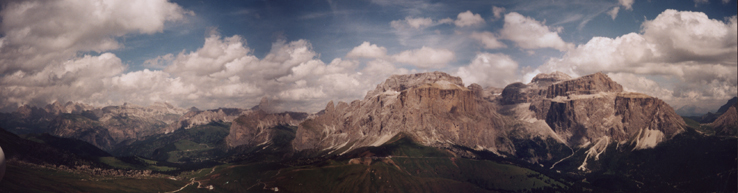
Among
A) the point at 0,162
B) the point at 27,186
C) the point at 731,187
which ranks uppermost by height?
the point at 0,162

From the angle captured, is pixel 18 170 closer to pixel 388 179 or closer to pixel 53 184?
pixel 53 184

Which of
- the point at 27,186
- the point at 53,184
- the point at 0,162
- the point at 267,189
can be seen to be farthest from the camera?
the point at 267,189

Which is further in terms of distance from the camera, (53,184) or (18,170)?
(18,170)

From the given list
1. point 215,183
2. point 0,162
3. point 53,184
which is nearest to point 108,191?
point 53,184

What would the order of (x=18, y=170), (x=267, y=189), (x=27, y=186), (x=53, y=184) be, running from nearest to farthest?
(x=27, y=186)
(x=53, y=184)
(x=18, y=170)
(x=267, y=189)

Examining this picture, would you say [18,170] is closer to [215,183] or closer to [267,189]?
[215,183]

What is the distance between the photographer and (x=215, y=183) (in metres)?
197

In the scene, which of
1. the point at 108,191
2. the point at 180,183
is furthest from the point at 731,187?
the point at 108,191

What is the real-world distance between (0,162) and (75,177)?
172 m

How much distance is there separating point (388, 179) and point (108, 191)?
121105 millimetres

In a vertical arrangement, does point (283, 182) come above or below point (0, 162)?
below

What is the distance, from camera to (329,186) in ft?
609

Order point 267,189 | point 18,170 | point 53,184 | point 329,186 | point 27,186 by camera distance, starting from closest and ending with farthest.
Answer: point 27,186, point 53,184, point 18,170, point 267,189, point 329,186

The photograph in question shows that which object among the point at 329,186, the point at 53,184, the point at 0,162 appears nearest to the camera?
the point at 0,162
